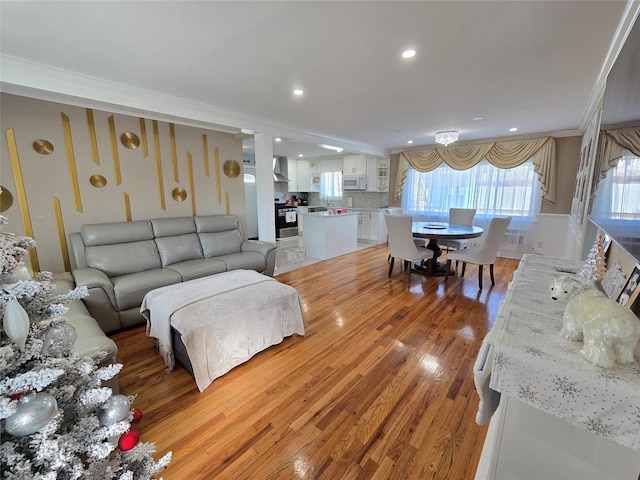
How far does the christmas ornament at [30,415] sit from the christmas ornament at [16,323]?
0.13 metres

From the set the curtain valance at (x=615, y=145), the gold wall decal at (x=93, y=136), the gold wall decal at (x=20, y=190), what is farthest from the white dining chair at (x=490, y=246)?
the gold wall decal at (x=20, y=190)

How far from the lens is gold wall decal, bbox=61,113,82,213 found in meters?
2.82

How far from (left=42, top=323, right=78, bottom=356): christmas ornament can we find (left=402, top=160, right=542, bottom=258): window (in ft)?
20.5

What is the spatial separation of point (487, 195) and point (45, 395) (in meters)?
6.42

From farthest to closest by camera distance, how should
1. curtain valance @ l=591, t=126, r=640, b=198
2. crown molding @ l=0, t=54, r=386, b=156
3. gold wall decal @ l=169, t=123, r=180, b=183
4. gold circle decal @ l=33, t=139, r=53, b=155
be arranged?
1. gold wall decal @ l=169, t=123, r=180, b=183
2. gold circle decal @ l=33, t=139, r=53, b=155
3. crown molding @ l=0, t=54, r=386, b=156
4. curtain valance @ l=591, t=126, r=640, b=198

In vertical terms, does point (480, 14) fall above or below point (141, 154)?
above

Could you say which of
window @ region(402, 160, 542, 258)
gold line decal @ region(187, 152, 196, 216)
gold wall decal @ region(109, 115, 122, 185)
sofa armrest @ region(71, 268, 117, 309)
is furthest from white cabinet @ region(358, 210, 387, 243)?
sofa armrest @ region(71, 268, 117, 309)

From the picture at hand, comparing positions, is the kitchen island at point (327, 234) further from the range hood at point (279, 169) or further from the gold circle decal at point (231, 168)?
the range hood at point (279, 169)

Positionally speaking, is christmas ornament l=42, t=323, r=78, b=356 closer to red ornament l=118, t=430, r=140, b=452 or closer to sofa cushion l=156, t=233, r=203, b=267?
red ornament l=118, t=430, r=140, b=452

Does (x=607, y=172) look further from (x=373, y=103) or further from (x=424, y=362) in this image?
(x=373, y=103)

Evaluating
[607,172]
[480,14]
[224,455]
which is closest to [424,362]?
[224,455]

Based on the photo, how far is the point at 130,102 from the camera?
2.70 metres

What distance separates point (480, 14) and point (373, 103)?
1639 mm

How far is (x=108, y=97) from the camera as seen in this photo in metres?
2.58
